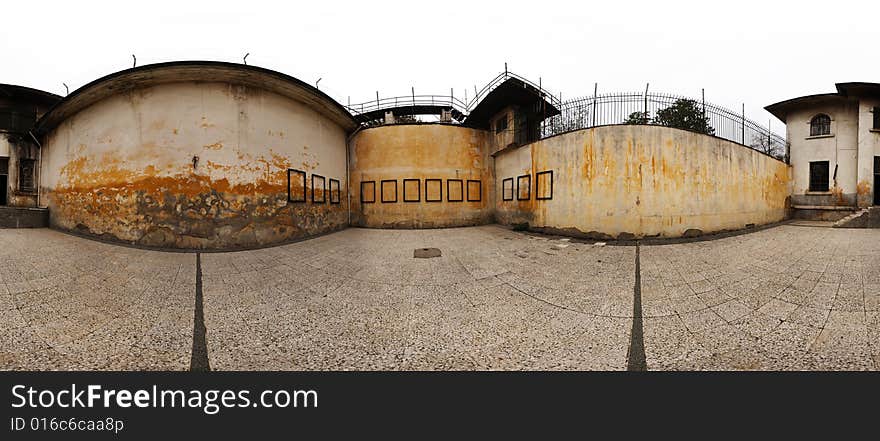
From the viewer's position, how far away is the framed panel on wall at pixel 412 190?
48.7 feet

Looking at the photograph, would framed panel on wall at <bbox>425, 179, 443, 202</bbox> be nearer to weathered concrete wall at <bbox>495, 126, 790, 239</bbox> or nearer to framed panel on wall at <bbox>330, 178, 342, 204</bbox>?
framed panel on wall at <bbox>330, 178, 342, 204</bbox>

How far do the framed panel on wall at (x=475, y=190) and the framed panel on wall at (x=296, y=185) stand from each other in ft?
24.2

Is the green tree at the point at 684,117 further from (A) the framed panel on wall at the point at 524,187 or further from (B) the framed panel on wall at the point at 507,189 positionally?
(B) the framed panel on wall at the point at 507,189

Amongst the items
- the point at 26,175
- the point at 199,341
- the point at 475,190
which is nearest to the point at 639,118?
the point at 475,190

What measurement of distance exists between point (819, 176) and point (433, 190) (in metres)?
19.6

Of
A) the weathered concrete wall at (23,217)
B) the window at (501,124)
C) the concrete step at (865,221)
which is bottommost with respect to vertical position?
the concrete step at (865,221)

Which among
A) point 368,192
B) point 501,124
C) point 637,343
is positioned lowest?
point 637,343

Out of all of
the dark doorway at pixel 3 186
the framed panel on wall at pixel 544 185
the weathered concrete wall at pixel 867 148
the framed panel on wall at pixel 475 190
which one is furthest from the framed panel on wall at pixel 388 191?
the weathered concrete wall at pixel 867 148

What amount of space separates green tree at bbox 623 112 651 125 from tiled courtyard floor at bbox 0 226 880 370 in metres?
5.10

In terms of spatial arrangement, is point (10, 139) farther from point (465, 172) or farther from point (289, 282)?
point (465, 172)

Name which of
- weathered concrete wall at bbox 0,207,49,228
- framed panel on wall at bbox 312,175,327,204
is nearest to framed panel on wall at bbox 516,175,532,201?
framed panel on wall at bbox 312,175,327,204

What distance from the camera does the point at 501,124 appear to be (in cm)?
1528

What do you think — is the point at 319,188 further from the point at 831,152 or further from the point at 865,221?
the point at 831,152

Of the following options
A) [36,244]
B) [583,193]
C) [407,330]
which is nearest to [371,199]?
[583,193]
